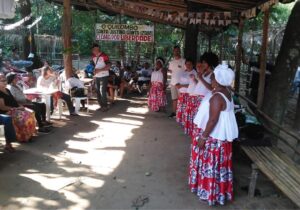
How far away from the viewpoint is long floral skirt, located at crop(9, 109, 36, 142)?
6.42 metres

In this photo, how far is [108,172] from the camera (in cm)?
525

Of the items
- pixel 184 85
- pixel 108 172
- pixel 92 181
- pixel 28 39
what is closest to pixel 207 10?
pixel 184 85

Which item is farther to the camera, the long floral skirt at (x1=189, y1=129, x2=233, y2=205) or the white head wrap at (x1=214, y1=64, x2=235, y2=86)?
the long floral skirt at (x1=189, y1=129, x2=233, y2=205)

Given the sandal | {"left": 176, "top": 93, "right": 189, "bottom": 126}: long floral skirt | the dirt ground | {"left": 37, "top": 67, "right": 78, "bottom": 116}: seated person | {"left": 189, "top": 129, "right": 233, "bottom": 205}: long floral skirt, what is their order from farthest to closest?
{"left": 37, "top": 67, "right": 78, "bottom": 116}: seated person, {"left": 176, "top": 93, "right": 189, "bottom": 126}: long floral skirt, the sandal, the dirt ground, {"left": 189, "top": 129, "right": 233, "bottom": 205}: long floral skirt

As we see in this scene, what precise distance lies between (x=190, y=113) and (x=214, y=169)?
125 inches

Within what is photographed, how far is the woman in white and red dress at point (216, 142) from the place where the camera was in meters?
4.03

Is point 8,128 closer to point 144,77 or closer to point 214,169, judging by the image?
point 214,169

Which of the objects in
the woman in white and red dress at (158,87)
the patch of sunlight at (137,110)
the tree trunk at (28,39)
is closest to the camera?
the woman in white and red dress at (158,87)

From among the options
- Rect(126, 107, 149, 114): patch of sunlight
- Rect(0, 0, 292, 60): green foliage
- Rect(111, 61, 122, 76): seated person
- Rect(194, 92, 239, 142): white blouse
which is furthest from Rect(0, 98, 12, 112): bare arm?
Rect(0, 0, 292, 60): green foliage

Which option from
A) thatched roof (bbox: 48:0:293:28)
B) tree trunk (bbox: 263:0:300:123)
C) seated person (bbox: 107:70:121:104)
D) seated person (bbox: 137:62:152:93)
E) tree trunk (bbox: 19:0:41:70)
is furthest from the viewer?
tree trunk (bbox: 19:0:41:70)

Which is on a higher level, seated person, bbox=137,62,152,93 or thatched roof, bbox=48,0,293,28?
thatched roof, bbox=48,0,293,28

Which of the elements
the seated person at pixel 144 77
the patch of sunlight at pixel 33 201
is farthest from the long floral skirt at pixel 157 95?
the patch of sunlight at pixel 33 201

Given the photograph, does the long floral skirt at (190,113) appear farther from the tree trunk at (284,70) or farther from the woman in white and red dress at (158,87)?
the woman in white and red dress at (158,87)

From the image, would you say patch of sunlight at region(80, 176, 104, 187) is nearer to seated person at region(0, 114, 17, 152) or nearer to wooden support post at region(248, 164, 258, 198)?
seated person at region(0, 114, 17, 152)
